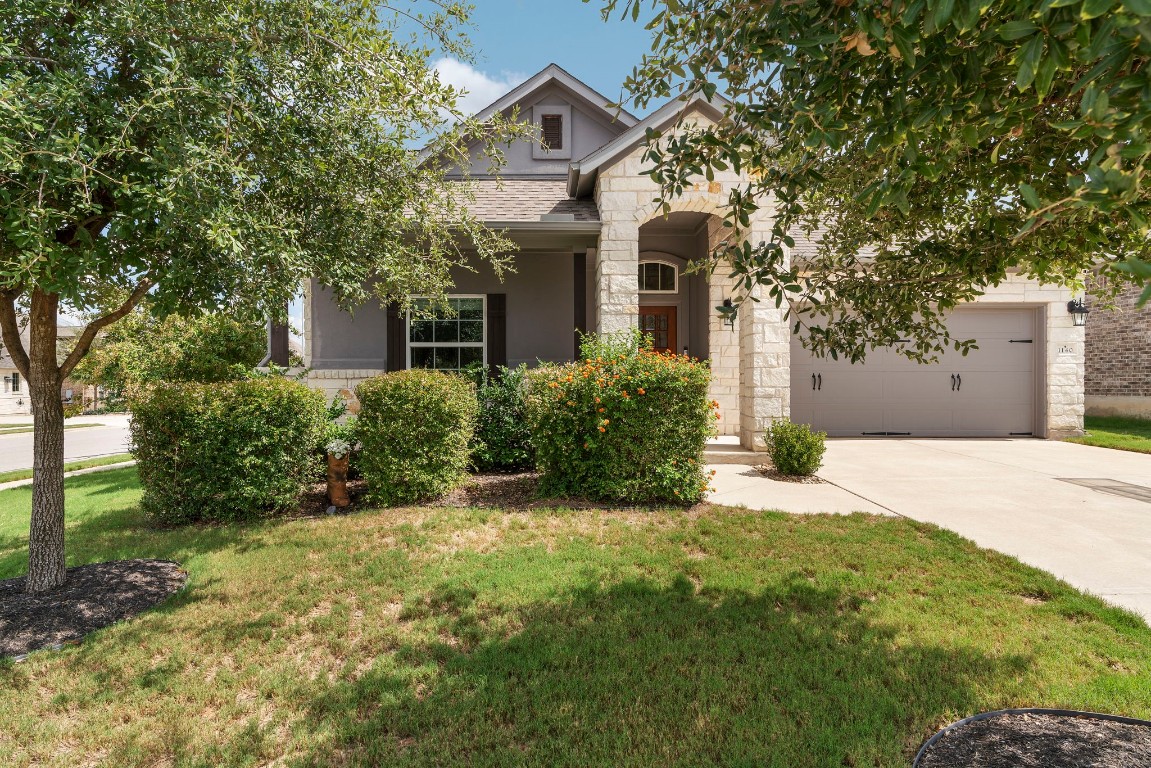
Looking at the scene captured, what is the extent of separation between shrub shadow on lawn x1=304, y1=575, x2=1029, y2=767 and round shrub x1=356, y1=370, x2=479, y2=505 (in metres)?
A: 2.70

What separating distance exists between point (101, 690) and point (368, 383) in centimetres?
377

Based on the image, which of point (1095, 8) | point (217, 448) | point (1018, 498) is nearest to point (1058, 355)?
point (1018, 498)

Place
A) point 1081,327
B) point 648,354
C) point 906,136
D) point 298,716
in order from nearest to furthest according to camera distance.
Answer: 1. point 906,136
2. point 298,716
3. point 648,354
4. point 1081,327

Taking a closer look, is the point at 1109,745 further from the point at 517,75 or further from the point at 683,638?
the point at 517,75

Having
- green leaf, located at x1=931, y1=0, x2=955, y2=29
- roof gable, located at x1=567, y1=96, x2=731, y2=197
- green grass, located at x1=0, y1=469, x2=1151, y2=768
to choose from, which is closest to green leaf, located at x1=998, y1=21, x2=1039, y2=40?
green leaf, located at x1=931, y1=0, x2=955, y2=29

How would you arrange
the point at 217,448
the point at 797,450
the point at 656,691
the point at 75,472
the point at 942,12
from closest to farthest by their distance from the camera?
the point at 942,12 → the point at 656,691 → the point at 217,448 → the point at 797,450 → the point at 75,472

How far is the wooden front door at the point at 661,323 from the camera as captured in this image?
1183cm

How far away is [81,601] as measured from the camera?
3.83m

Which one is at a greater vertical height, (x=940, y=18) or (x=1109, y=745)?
(x=940, y=18)

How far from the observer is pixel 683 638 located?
321cm

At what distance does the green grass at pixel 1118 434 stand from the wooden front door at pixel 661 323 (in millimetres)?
8445

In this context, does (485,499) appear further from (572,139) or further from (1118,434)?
(1118,434)

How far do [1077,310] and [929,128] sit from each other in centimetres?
1304

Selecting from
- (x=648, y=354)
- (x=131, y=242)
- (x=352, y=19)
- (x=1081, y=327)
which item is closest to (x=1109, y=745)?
(x=648, y=354)
